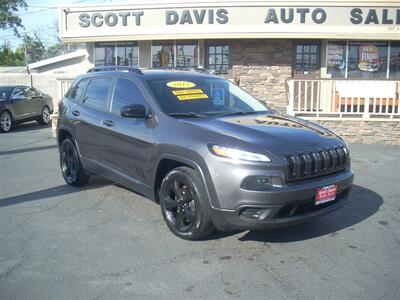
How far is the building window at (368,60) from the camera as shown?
14445mm

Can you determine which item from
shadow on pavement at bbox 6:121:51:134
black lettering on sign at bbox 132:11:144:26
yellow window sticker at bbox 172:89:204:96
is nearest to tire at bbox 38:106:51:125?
shadow on pavement at bbox 6:121:51:134

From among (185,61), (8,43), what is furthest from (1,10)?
(185,61)

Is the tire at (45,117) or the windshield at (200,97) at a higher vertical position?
the windshield at (200,97)

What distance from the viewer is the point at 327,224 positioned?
5184 mm

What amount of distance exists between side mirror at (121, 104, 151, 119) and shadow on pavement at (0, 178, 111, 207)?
223 cm

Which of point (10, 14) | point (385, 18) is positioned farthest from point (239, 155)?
point (10, 14)

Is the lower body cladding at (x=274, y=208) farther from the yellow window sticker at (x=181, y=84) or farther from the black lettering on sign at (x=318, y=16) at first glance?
the black lettering on sign at (x=318, y=16)

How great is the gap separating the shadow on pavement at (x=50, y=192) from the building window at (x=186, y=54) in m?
8.94

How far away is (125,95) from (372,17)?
10.4 meters

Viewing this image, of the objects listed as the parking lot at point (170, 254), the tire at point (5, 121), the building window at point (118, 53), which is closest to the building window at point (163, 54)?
the building window at point (118, 53)

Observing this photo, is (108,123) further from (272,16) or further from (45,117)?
(45,117)

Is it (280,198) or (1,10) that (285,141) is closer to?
(280,198)

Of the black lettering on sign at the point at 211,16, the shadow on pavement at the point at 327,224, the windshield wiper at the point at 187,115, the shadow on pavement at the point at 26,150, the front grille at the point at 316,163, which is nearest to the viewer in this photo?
the front grille at the point at 316,163

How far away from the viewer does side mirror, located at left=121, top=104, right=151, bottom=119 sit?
4953 millimetres
